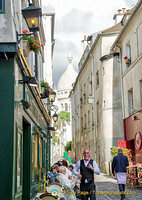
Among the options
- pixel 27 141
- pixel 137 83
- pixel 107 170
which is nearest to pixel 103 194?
pixel 27 141

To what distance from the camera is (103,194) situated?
40.5 feet

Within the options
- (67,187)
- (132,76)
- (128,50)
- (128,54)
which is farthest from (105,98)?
(67,187)

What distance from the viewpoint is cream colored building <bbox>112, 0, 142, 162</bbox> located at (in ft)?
54.4

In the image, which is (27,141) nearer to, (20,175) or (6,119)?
(20,175)

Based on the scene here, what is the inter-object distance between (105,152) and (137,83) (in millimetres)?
7721

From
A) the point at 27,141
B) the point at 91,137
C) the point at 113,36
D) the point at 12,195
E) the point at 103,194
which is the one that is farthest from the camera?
the point at 91,137

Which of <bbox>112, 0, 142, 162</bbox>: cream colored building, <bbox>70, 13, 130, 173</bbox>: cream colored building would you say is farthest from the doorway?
<bbox>70, 13, 130, 173</bbox>: cream colored building

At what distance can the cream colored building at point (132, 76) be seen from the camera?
16.6 meters

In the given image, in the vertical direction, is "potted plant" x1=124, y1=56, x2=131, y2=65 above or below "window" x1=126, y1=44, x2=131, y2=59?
below

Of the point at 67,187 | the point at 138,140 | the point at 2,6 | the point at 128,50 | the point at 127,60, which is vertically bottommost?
the point at 67,187

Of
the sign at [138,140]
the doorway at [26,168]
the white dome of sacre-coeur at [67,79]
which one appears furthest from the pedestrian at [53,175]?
the white dome of sacre-coeur at [67,79]

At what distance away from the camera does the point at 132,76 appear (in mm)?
17969

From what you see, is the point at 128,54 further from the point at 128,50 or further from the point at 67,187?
the point at 67,187

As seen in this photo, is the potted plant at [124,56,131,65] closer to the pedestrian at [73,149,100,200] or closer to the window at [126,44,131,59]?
the window at [126,44,131,59]
